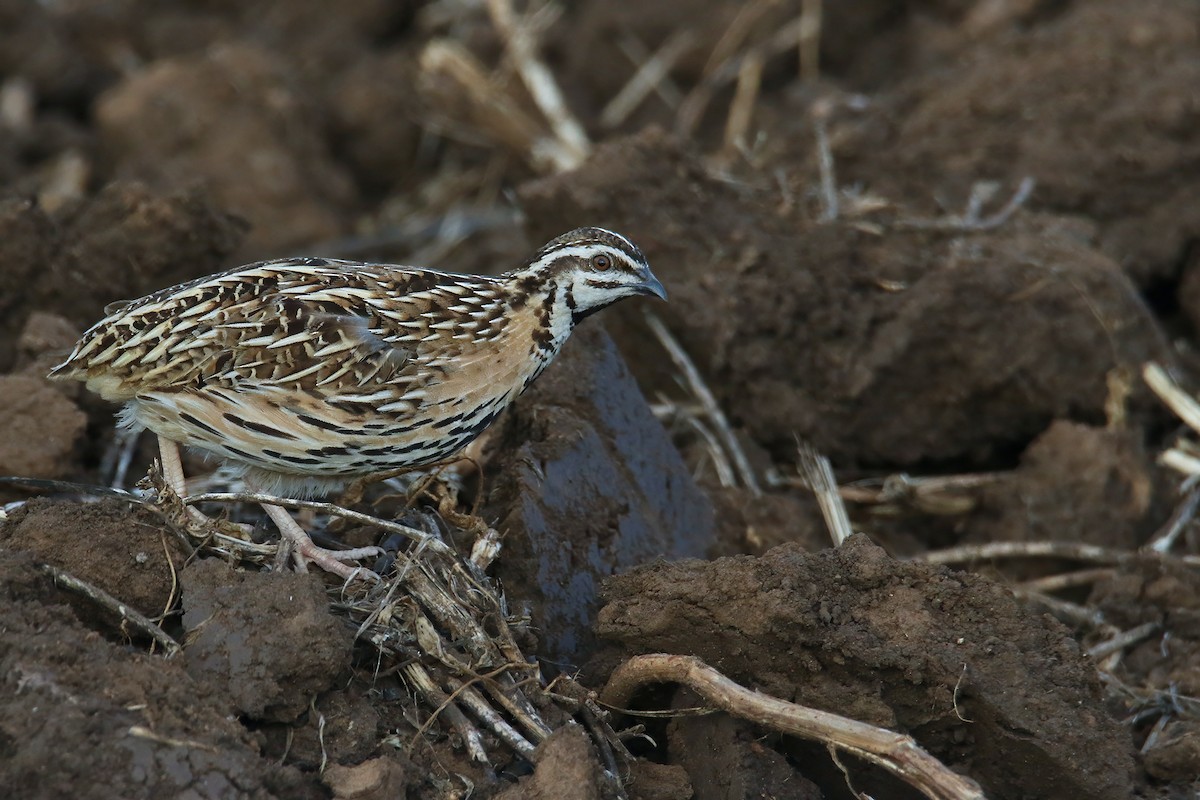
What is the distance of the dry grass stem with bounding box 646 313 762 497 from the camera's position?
27.1 feet

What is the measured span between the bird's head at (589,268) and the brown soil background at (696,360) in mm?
631

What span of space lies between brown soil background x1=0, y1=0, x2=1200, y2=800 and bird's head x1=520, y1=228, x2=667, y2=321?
2.07ft

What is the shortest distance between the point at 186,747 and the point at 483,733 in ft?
3.69

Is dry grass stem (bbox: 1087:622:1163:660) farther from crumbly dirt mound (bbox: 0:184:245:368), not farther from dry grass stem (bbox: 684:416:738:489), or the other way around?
crumbly dirt mound (bbox: 0:184:245:368)

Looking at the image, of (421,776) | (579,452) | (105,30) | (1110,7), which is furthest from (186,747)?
(105,30)

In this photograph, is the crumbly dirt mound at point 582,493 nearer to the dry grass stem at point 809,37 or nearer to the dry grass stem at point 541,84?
the dry grass stem at point 541,84

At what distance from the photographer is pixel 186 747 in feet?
15.9

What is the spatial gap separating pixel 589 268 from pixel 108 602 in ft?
8.41

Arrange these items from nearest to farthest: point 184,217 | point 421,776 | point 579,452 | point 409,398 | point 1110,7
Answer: point 421,776 → point 409,398 → point 579,452 → point 184,217 → point 1110,7

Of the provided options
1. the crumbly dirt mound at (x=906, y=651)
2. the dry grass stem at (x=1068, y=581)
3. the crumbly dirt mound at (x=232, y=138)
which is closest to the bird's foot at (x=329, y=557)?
the crumbly dirt mound at (x=906, y=651)

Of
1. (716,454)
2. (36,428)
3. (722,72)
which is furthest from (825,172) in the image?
(36,428)

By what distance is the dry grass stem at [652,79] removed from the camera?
43.8ft

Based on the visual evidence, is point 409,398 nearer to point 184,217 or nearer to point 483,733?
point 483,733

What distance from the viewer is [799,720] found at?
522 cm
